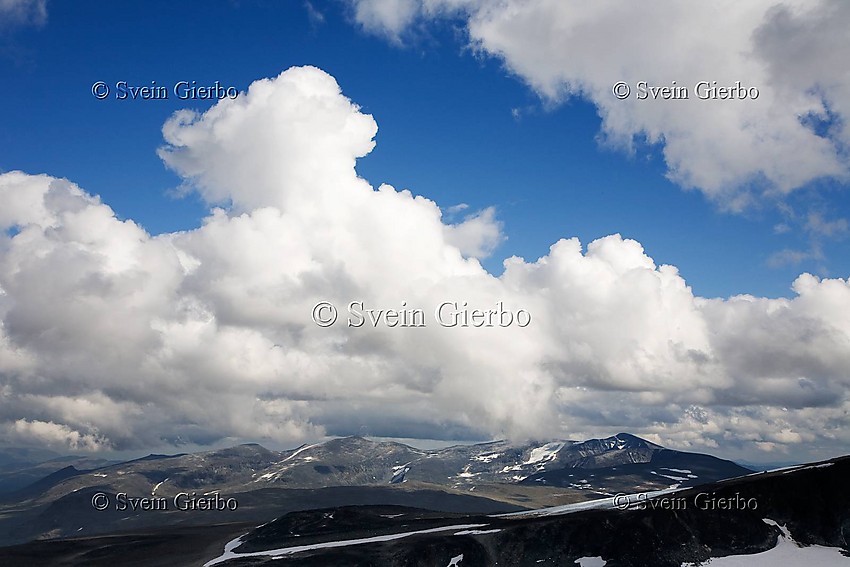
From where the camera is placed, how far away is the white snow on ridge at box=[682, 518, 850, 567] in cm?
10438

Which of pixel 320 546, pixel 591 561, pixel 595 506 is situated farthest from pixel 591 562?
pixel 320 546

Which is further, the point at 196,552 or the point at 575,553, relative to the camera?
the point at 196,552

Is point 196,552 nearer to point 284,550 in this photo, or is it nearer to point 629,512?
point 284,550

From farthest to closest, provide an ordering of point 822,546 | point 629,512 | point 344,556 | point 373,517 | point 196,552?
point 373,517
point 196,552
point 629,512
point 344,556
point 822,546

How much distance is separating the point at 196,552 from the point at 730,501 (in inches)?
4657

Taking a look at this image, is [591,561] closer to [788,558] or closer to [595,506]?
[788,558]

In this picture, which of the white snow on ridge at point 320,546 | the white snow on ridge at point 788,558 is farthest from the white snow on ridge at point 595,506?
the white snow on ridge at point 788,558

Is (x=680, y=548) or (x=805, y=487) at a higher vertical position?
(x=805, y=487)

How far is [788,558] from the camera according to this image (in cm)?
10650

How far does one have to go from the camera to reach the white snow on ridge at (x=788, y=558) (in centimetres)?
10438

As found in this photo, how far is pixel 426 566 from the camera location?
114m

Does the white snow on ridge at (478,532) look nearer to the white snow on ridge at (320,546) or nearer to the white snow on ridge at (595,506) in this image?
the white snow on ridge at (320,546)

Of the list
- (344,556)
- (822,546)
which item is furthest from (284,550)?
(822,546)

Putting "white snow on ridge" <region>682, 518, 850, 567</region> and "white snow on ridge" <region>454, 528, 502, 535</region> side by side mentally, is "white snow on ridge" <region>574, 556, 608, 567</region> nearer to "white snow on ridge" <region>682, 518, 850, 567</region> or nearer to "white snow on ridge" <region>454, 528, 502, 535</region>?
"white snow on ridge" <region>682, 518, 850, 567</region>
